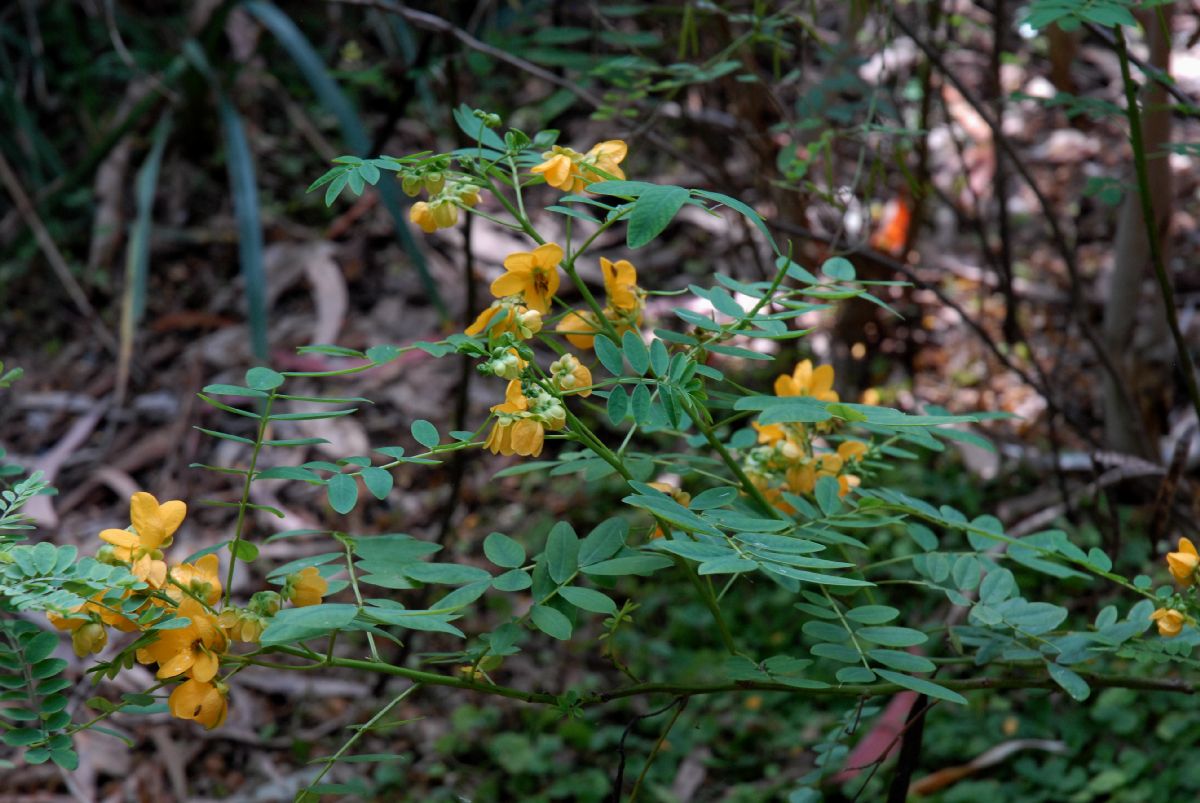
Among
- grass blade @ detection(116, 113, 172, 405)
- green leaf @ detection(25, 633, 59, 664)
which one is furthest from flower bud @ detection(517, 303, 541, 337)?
grass blade @ detection(116, 113, 172, 405)

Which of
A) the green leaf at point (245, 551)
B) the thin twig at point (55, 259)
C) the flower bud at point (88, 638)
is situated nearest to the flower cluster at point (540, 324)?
the green leaf at point (245, 551)

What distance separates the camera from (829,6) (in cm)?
338

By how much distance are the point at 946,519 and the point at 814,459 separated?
0.47 feet

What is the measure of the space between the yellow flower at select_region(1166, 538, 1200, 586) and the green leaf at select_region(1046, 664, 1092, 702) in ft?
0.43

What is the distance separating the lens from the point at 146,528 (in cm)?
87

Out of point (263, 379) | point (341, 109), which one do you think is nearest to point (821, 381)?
point (263, 379)

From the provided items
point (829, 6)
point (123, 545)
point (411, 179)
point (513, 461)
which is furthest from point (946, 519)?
point (829, 6)

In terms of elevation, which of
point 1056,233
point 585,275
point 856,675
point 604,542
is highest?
point 1056,233

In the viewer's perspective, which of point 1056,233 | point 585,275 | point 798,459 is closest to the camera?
point 798,459

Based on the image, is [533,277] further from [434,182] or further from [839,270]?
[839,270]

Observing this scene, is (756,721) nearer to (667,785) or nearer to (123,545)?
(667,785)

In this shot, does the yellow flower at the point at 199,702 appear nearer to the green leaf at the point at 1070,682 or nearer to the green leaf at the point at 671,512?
the green leaf at the point at 671,512

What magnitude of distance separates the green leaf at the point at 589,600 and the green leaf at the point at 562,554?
0.06 ft

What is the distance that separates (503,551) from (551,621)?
117 millimetres
